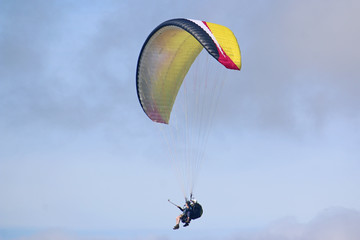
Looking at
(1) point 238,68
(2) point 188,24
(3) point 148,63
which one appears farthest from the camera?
(3) point 148,63

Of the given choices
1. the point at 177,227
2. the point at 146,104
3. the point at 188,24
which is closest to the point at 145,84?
the point at 146,104

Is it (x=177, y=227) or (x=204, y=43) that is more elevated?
(x=204, y=43)

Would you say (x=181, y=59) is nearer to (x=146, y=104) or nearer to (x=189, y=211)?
(x=146, y=104)

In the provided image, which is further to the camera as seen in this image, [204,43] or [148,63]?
[148,63]

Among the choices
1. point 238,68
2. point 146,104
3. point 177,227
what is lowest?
point 177,227

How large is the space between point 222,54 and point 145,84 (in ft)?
24.6

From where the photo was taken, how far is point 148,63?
1692 inches

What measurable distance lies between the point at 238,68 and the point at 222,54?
1.06m

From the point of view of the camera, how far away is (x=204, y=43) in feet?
124

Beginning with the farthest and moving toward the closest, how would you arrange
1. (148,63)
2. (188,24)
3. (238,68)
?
(148,63), (188,24), (238,68)

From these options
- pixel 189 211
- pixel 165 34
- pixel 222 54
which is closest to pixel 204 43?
pixel 222 54

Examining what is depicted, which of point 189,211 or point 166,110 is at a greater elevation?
point 166,110

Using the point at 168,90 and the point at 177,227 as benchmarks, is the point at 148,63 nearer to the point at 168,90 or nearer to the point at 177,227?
the point at 168,90

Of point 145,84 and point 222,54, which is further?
point 145,84
